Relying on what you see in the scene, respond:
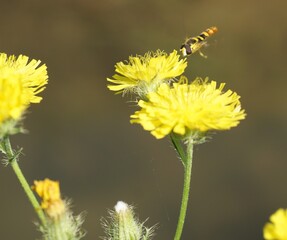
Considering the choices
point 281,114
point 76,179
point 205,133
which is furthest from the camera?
point 281,114

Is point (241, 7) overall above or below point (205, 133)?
above

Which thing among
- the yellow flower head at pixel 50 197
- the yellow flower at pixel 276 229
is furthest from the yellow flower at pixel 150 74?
the yellow flower at pixel 276 229

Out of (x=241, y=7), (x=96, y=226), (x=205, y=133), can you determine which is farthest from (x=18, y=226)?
(x=205, y=133)

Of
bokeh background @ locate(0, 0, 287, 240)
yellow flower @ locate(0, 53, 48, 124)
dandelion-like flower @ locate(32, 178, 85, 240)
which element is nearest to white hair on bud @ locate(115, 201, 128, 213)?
dandelion-like flower @ locate(32, 178, 85, 240)

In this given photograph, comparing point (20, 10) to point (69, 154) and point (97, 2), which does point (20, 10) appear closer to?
point (97, 2)

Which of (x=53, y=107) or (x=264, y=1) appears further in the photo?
(x=264, y=1)

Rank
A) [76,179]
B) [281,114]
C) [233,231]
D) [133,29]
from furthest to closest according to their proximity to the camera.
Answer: [133,29]
[281,114]
[76,179]
[233,231]

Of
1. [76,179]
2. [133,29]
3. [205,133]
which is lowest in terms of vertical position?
[205,133]
